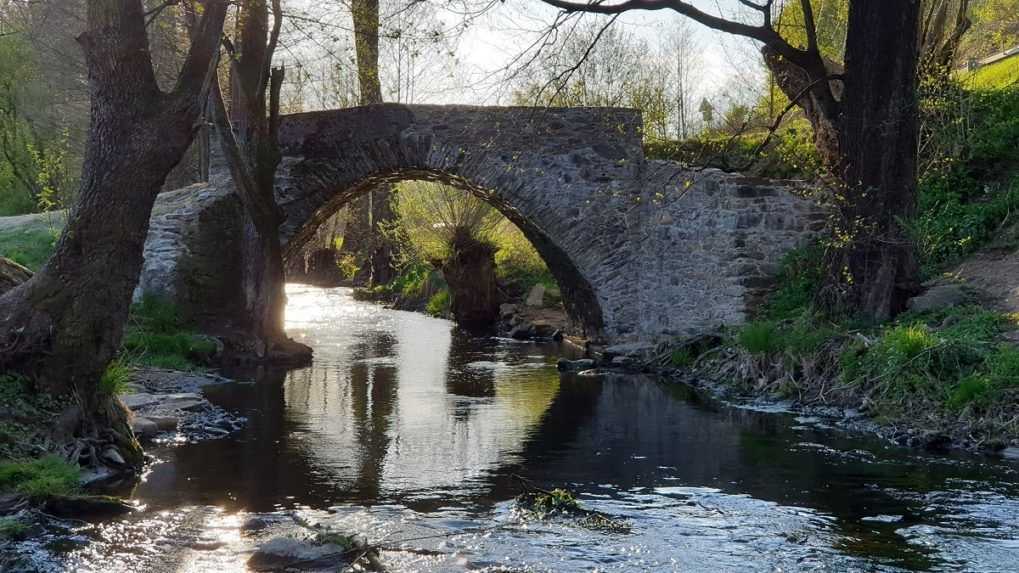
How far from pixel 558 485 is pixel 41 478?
3445 millimetres

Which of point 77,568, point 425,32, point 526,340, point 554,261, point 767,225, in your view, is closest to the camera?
point 77,568

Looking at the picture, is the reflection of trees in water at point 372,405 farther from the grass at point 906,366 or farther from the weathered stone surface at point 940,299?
the weathered stone surface at point 940,299

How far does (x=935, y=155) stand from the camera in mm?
13539

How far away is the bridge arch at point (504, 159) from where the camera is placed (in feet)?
49.8

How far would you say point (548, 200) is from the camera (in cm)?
1532

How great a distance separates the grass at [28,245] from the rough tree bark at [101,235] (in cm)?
1104

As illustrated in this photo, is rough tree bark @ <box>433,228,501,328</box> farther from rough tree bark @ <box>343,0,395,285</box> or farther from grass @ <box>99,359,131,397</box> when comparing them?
grass @ <box>99,359,131,397</box>

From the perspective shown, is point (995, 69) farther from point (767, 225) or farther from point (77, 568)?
point (77, 568)

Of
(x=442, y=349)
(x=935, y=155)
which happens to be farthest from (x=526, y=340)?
(x=935, y=155)

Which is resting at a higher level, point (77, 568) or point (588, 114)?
point (588, 114)

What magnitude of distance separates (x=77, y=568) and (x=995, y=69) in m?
15.5

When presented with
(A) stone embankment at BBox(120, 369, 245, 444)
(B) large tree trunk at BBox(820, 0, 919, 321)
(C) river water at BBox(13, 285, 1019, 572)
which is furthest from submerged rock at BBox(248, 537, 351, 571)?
(B) large tree trunk at BBox(820, 0, 919, 321)

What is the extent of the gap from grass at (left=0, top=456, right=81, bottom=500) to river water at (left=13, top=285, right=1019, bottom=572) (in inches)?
18.7

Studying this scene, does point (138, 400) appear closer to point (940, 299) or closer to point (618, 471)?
point (618, 471)
